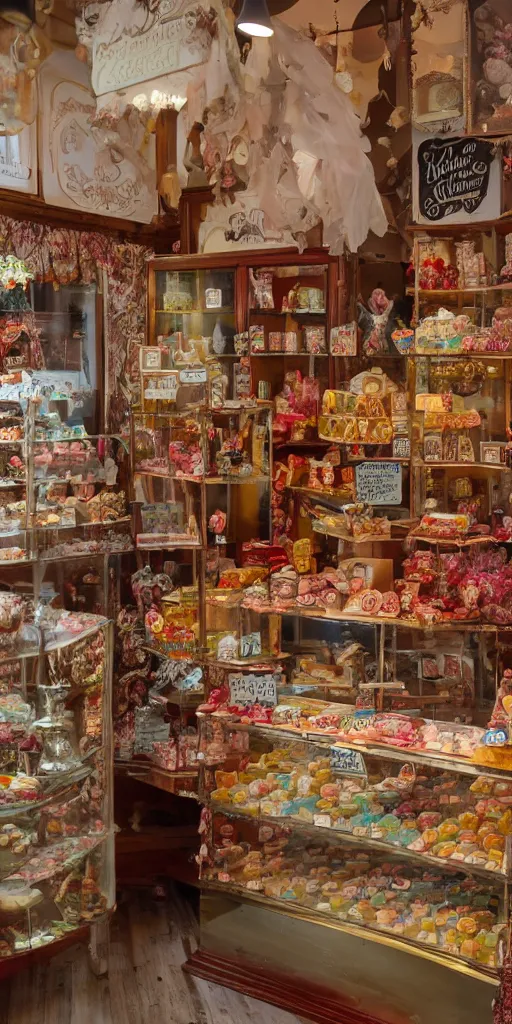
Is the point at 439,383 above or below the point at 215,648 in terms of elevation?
above

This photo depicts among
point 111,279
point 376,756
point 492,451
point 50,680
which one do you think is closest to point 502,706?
point 376,756

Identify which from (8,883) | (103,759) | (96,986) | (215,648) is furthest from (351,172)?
(96,986)

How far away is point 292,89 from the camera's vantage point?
192 inches

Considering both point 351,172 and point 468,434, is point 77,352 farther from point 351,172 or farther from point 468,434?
point 468,434

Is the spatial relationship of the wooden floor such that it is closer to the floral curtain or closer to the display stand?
the display stand

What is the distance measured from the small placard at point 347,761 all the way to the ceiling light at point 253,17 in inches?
107

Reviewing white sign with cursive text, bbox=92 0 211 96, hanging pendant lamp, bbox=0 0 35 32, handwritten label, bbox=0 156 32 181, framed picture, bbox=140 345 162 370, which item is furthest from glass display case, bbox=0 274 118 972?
white sign with cursive text, bbox=92 0 211 96

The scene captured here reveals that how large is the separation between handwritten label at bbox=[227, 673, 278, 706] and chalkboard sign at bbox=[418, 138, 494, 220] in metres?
2.39

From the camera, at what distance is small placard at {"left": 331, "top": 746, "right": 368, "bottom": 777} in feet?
13.9

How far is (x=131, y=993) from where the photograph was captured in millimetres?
4465

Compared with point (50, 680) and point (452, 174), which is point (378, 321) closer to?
point (452, 174)

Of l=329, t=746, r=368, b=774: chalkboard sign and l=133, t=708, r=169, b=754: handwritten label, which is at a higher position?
l=329, t=746, r=368, b=774: chalkboard sign

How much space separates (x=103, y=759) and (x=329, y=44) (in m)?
3.76

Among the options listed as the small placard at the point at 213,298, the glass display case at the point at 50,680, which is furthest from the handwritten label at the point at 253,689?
the small placard at the point at 213,298
